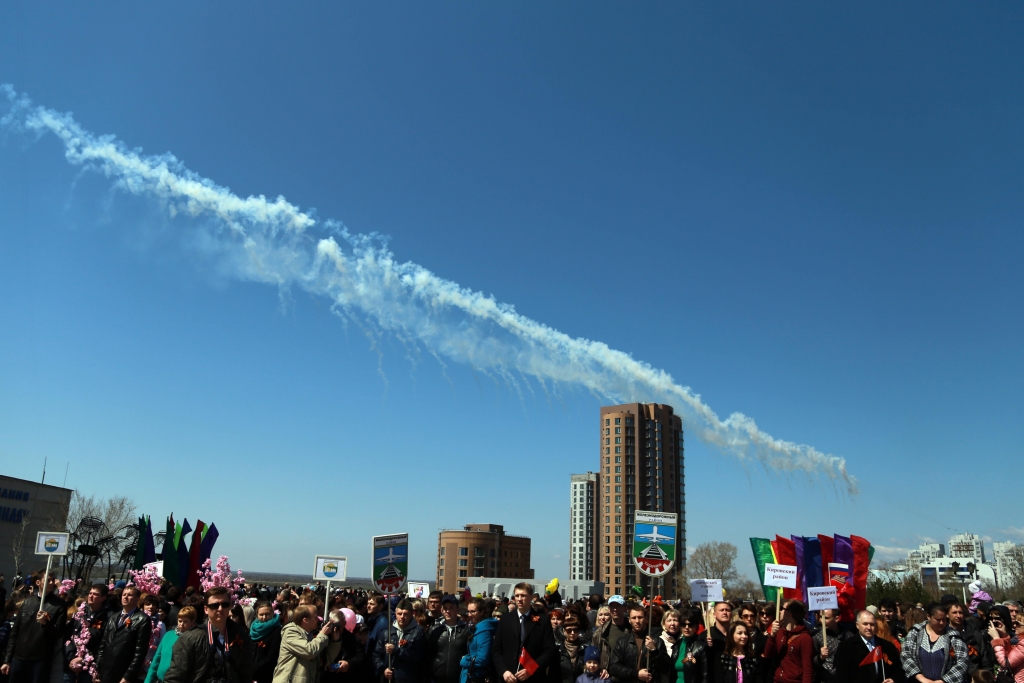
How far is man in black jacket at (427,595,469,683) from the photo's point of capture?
11.1 meters

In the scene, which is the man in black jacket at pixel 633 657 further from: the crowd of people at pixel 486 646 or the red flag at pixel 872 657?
the red flag at pixel 872 657

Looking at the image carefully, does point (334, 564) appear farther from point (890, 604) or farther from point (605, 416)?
point (605, 416)

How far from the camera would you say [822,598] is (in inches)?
409

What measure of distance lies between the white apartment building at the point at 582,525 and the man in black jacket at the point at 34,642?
176 meters

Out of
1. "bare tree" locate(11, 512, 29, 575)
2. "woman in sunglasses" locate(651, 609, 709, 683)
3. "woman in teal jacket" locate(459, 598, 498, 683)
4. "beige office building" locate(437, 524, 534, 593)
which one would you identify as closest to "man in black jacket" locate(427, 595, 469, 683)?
"woman in teal jacket" locate(459, 598, 498, 683)

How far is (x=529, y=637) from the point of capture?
965 cm

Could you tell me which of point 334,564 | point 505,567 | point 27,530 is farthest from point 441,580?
point 334,564

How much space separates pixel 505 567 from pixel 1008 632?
542ft

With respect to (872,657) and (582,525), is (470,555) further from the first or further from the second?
(872,657)

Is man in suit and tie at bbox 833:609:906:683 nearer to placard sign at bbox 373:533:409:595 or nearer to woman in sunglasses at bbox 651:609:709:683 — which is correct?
woman in sunglasses at bbox 651:609:709:683

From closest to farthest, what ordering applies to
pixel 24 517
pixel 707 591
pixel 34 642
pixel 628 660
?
pixel 628 660 < pixel 34 642 < pixel 707 591 < pixel 24 517

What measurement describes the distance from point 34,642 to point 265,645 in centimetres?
475

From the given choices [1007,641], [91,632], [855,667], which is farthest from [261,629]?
[1007,641]

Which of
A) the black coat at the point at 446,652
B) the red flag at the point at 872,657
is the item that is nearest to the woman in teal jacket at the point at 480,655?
the black coat at the point at 446,652
